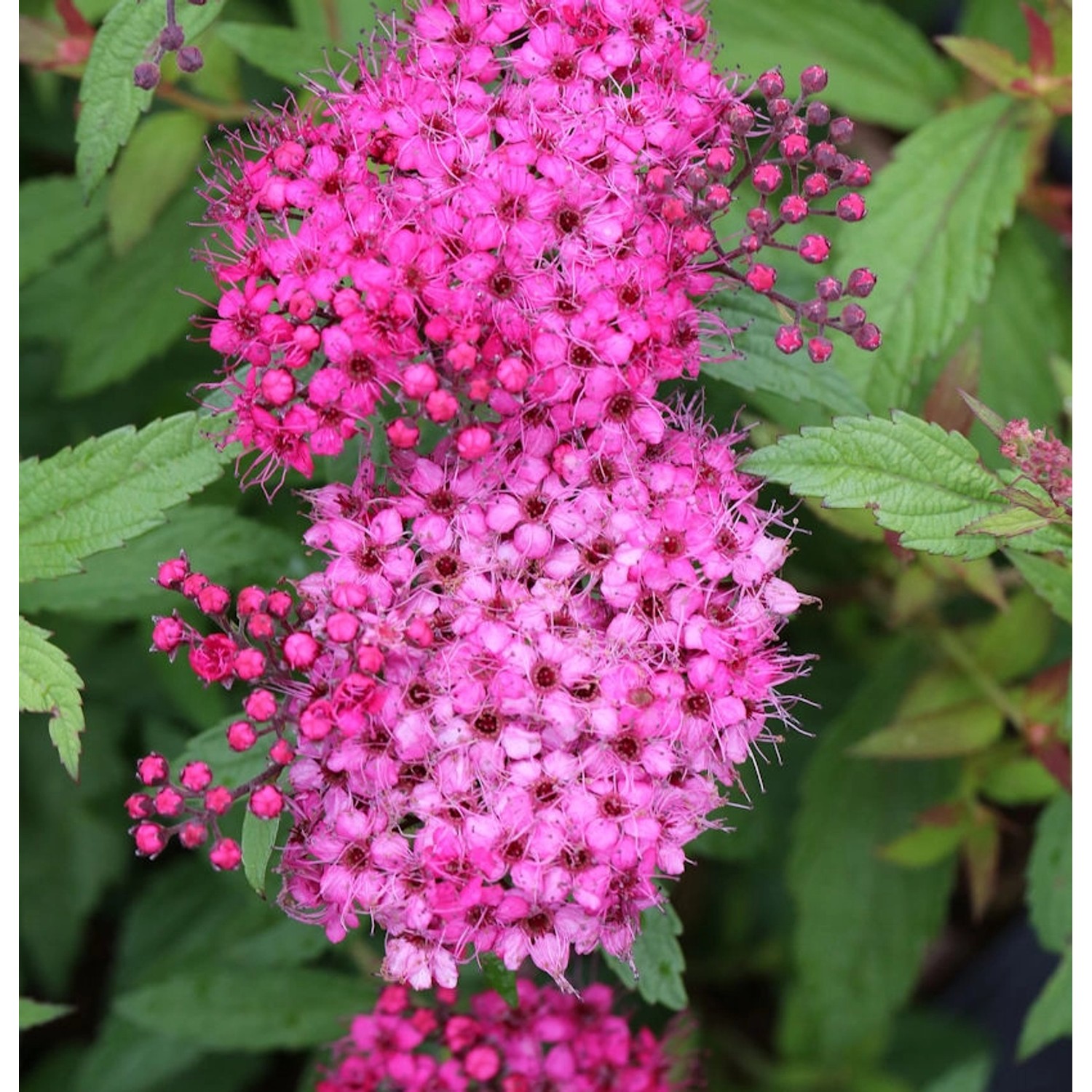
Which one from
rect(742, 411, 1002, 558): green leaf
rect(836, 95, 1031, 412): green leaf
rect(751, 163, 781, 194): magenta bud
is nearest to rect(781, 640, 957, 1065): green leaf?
rect(836, 95, 1031, 412): green leaf

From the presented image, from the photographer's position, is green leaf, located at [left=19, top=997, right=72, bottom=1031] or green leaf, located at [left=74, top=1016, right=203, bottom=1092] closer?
green leaf, located at [left=19, top=997, right=72, bottom=1031]

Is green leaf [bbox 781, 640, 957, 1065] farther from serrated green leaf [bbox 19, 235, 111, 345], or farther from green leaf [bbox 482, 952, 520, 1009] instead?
serrated green leaf [bbox 19, 235, 111, 345]

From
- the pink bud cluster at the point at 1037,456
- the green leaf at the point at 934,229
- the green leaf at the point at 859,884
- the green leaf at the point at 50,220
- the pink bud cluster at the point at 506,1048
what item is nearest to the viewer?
the pink bud cluster at the point at 1037,456

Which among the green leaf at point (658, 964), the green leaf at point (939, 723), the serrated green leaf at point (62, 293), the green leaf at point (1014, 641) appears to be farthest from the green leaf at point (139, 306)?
the green leaf at point (1014, 641)

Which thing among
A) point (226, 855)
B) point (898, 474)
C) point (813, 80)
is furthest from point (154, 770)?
point (813, 80)

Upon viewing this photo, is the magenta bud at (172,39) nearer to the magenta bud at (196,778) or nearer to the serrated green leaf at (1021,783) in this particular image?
the magenta bud at (196,778)

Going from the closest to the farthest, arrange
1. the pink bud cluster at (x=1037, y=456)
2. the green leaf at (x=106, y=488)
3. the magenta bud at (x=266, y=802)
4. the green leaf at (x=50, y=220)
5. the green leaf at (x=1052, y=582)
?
the magenta bud at (x=266, y=802), the pink bud cluster at (x=1037, y=456), the green leaf at (x=106, y=488), the green leaf at (x=1052, y=582), the green leaf at (x=50, y=220)

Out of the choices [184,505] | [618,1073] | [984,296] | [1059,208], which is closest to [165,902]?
[184,505]
